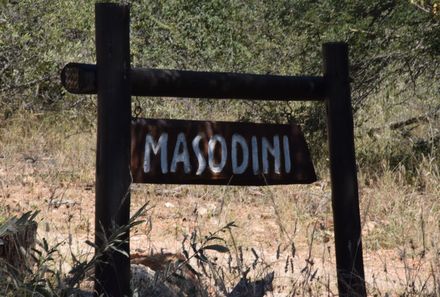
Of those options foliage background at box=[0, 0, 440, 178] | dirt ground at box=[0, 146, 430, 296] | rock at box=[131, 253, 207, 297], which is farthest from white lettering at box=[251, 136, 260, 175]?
foliage background at box=[0, 0, 440, 178]

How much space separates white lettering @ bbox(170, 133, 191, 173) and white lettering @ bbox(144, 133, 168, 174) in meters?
0.03

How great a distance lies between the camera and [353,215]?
4117mm

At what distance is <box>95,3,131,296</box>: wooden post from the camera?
11.6ft

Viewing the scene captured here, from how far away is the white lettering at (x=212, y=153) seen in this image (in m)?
3.75

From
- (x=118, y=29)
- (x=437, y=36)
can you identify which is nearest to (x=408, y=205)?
(x=437, y=36)

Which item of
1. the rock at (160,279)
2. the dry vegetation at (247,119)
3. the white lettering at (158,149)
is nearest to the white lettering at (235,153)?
the white lettering at (158,149)

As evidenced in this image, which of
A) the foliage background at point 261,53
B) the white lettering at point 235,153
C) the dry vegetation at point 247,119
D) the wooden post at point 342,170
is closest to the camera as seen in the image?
the white lettering at point 235,153

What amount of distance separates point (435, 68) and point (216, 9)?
11.6 feet

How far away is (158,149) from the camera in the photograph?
368cm

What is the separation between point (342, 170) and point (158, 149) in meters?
0.87

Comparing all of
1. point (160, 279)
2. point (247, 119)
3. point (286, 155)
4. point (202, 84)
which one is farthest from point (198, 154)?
point (247, 119)

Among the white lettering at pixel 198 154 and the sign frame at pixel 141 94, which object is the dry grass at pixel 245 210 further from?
the white lettering at pixel 198 154

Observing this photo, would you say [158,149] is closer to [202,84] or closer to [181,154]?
[181,154]

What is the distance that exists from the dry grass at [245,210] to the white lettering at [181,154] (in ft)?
6.50
